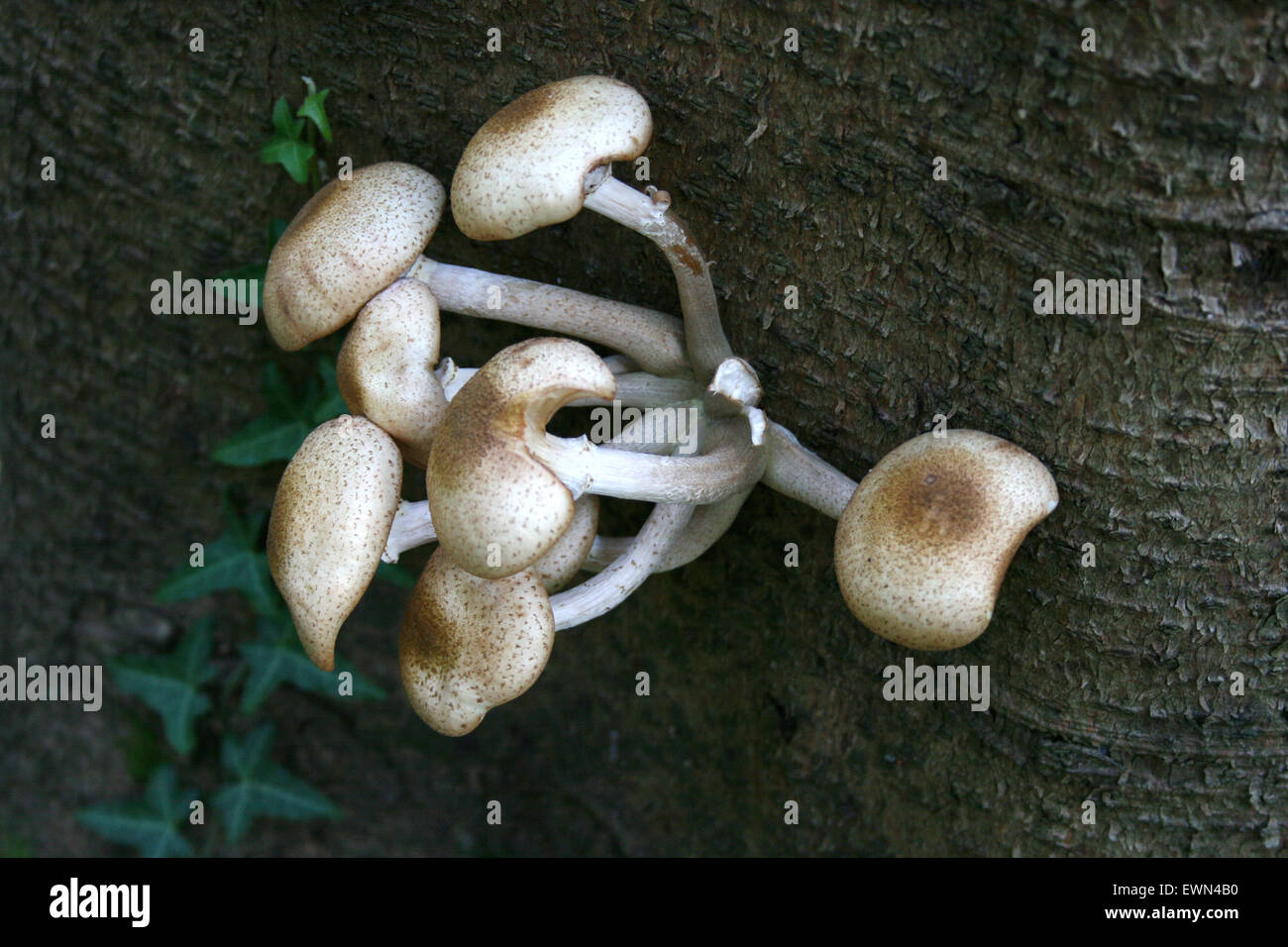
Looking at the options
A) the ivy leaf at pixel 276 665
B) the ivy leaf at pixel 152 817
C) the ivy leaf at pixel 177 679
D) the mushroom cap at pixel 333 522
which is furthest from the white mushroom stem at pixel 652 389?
the ivy leaf at pixel 152 817

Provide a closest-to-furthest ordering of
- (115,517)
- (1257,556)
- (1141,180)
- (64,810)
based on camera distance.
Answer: (1141,180) → (1257,556) → (115,517) → (64,810)

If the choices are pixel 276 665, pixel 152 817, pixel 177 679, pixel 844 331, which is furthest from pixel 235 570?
pixel 844 331

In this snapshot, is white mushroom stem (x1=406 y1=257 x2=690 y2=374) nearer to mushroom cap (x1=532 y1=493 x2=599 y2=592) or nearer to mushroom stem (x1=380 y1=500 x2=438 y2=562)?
mushroom cap (x1=532 y1=493 x2=599 y2=592)

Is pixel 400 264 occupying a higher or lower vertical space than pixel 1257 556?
higher

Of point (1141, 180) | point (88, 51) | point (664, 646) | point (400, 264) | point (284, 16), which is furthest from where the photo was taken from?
point (664, 646)

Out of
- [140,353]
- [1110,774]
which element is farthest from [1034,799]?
[140,353]

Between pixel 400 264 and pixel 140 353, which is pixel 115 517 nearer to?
pixel 140 353

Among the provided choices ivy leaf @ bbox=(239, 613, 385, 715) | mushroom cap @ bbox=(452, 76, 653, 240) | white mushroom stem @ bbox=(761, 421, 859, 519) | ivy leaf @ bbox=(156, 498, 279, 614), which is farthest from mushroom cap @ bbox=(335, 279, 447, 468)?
ivy leaf @ bbox=(239, 613, 385, 715)
